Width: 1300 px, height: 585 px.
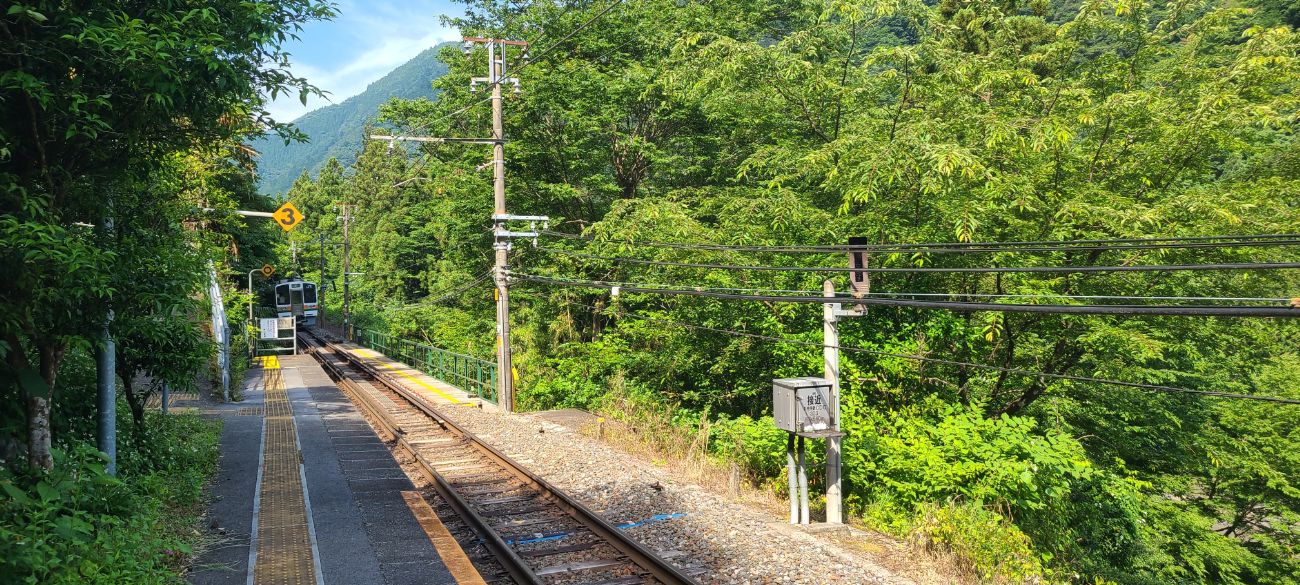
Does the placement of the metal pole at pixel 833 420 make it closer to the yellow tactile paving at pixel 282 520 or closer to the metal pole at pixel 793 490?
the metal pole at pixel 793 490

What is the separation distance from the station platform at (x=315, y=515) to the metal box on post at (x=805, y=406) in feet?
14.2

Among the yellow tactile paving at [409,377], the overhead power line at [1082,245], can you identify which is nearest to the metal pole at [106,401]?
the overhead power line at [1082,245]

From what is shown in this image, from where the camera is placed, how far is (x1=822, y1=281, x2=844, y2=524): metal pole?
981 centimetres

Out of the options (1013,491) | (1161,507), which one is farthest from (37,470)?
(1161,507)

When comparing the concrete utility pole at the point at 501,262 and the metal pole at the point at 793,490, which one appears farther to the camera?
the concrete utility pole at the point at 501,262

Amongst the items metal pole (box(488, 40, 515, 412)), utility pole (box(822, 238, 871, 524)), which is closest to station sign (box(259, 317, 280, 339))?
metal pole (box(488, 40, 515, 412))

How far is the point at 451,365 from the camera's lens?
28609 millimetres

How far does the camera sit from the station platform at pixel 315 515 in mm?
7848

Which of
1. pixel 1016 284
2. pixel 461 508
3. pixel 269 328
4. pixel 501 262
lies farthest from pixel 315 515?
pixel 269 328

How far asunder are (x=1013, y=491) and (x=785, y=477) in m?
3.24

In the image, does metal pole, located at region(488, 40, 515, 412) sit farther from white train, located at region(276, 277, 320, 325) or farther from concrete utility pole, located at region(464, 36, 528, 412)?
white train, located at region(276, 277, 320, 325)

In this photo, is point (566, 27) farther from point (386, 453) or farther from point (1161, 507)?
point (1161, 507)

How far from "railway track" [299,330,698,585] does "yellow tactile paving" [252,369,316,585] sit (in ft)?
6.11

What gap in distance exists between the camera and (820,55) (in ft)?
55.5
